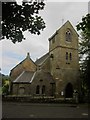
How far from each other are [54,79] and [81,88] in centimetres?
616

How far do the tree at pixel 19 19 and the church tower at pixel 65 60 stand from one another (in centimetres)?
3559

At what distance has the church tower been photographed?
46.1 meters

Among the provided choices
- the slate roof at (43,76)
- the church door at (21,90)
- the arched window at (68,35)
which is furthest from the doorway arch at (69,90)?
the arched window at (68,35)

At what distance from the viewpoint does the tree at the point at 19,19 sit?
30.9 ft

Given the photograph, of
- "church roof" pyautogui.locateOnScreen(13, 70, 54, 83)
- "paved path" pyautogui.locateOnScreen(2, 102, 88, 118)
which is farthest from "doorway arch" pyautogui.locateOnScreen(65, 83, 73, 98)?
"paved path" pyautogui.locateOnScreen(2, 102, 88, 118)

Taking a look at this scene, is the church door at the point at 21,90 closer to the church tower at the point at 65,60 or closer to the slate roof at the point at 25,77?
the slate roof at the point at 25,77

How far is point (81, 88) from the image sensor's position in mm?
47562

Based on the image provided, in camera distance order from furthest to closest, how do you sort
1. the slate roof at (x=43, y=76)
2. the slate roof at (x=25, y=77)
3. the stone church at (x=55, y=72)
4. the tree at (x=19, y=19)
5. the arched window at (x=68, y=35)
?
the arched window at (x=68, y=35), the slate roof at (x=25, y=77), the slate roof at (x=43, y=76), the stone church at (x=55, y=72), the tree at (x=19, y=19)

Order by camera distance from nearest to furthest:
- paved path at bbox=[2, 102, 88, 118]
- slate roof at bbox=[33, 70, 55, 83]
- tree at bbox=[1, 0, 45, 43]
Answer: tree at bbox=[1, 0, 45, 43], paved path at bbox=[2, 102, 88, 118], slate roof at bbox=[33, 70, 55, 83]

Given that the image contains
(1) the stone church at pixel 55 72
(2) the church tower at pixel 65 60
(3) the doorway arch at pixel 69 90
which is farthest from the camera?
(3) the doorway arch at pixel 69 90

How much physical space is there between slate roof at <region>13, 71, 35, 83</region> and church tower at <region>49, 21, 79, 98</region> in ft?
15.5

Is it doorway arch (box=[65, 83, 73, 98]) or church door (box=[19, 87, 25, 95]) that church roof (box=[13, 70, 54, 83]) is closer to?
church door (box=[19, 87, 25, 95])

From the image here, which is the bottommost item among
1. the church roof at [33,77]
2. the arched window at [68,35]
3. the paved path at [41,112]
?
the paved path at [41,112]

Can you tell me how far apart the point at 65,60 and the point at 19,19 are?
38.8 m
